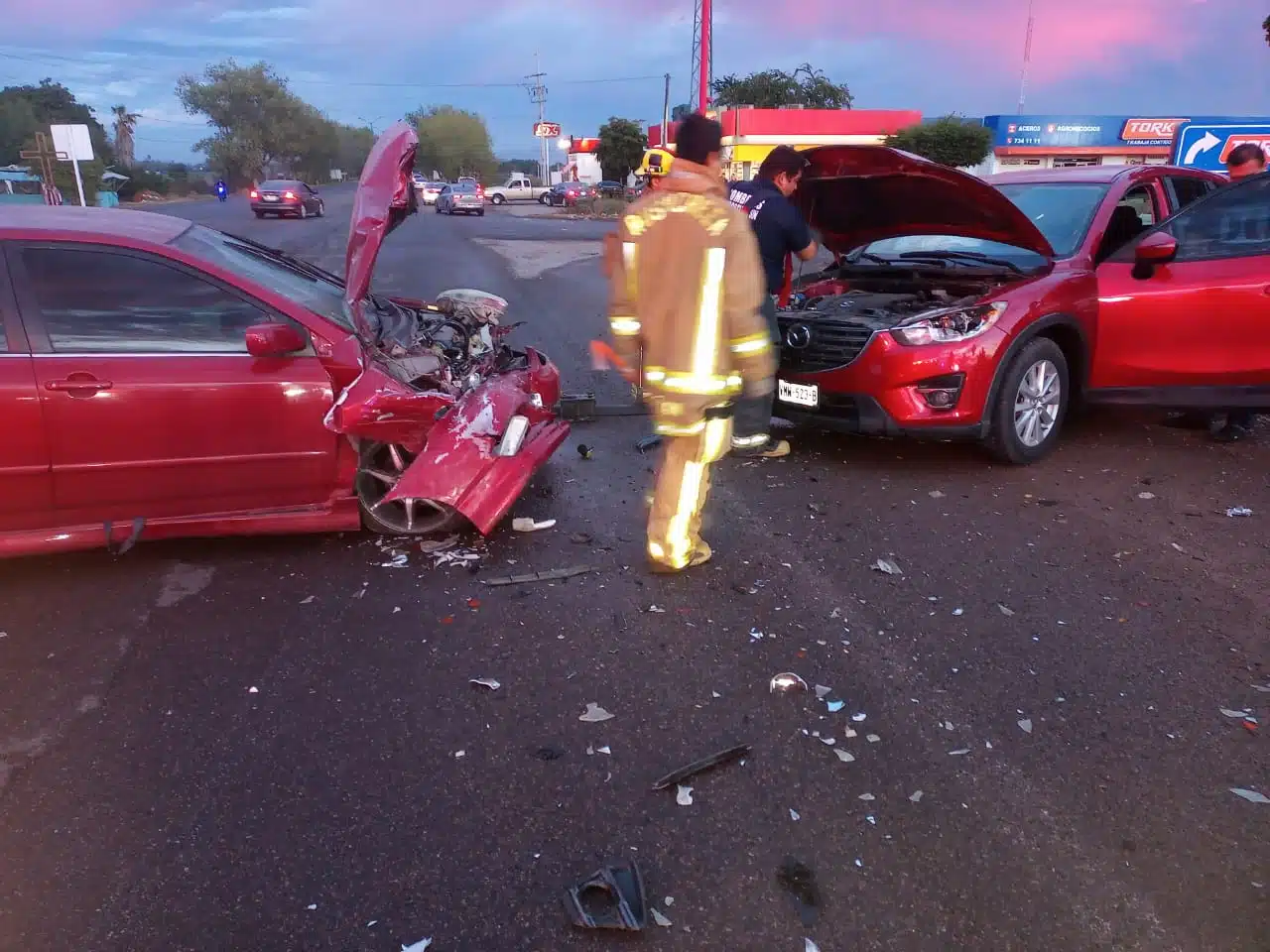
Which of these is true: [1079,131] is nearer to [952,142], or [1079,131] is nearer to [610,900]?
[952,142]

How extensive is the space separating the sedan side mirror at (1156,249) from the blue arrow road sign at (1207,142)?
14702 mm

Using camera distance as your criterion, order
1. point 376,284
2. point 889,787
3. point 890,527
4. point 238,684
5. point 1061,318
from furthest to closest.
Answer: point 376,284
point 1061,318
point 890,527
point 238,684
point 889,787

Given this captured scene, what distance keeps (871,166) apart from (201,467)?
4.32 m

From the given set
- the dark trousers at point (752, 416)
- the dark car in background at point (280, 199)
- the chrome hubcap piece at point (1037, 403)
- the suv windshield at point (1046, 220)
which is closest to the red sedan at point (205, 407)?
the dark trousers at point (752, 416)

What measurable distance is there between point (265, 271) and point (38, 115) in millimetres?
84289

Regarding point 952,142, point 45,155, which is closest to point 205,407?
point 45,155

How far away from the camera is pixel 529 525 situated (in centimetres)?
470

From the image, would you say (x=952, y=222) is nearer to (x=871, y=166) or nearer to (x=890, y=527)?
(x=871, y=166)

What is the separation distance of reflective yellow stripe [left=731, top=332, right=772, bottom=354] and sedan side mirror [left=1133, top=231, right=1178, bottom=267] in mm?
3269

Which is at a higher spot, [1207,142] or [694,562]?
[1207,142]

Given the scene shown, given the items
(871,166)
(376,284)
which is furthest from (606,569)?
(376,284)

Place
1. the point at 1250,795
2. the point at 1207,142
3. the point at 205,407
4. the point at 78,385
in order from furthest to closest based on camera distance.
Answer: the point at 1207,142, the point at 205,407, the point at 78,385, the point at 1250,795

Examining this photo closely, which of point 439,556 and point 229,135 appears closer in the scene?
point 439,556

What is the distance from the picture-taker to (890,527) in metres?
4.65
